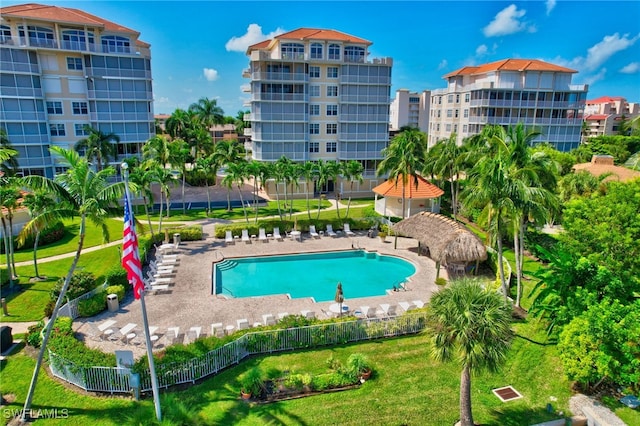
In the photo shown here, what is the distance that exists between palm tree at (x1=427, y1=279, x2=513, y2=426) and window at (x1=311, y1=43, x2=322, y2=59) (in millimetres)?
40451

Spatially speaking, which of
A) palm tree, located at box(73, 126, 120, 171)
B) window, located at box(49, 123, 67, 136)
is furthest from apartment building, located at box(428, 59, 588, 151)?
window, located at box(49, 123, 67, 136)

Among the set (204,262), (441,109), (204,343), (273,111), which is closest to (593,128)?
(441,109)

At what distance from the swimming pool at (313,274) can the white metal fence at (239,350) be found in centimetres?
567

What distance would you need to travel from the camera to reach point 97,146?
1609 inches

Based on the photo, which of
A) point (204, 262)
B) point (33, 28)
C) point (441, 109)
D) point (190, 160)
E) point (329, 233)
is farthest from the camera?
point (441, 109)

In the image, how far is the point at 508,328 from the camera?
11.9 metres

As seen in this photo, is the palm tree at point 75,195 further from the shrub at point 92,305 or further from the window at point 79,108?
the window at point 79,108

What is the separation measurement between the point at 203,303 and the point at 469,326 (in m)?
14.7

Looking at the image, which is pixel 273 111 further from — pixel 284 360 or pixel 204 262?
pixel 284 360

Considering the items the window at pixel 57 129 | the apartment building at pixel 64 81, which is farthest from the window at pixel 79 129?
the window at pixel 57 129

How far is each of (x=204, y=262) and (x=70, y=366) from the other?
13686 mm

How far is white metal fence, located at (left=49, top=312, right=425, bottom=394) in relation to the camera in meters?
14.4

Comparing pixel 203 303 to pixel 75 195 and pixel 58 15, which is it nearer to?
pixel 75 195

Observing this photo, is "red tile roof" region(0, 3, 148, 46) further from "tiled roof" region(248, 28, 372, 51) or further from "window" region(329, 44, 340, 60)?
"window" region(329, 44, 340, 60)
